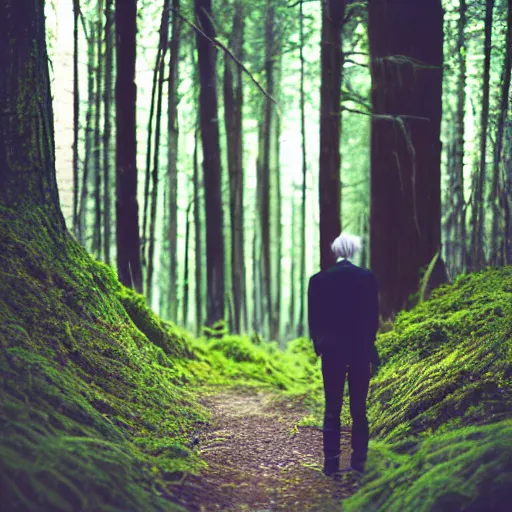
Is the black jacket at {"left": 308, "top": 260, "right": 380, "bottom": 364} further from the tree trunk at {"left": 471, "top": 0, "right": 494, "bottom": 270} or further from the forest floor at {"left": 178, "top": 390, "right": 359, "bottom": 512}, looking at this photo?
Answer: the tree trunk at {"left": 471, "top": 0, "right": 494, "bottom": 270}

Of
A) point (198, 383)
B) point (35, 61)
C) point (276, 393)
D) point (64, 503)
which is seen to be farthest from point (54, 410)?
point (276, 393)

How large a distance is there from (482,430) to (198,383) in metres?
4.85

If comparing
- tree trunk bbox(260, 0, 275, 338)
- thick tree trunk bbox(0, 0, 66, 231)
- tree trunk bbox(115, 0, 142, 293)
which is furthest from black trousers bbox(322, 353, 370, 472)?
tree trunk bbox(260, 0, 275, 338)

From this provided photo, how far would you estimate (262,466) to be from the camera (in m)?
5.13

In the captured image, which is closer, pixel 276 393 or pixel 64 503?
pixel 64 503

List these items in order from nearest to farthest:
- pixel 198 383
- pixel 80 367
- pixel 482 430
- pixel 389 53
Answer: pixel 482 430, pixel 80 367, pixel 198 383, pixel 389 53

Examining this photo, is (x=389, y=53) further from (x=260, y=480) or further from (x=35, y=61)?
(x=260, y=480)

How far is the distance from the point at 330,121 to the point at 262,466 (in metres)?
5.44

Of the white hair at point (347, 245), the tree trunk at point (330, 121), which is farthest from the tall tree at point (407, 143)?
the white hair at point (347, 245)

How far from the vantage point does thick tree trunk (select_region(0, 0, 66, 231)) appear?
5.68m

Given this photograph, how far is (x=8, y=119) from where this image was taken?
224 inches

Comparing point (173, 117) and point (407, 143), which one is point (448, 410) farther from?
point (173, 117)

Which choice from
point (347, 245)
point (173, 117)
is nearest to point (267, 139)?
point (173, 117)

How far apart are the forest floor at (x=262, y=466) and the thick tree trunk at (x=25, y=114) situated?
287cm
